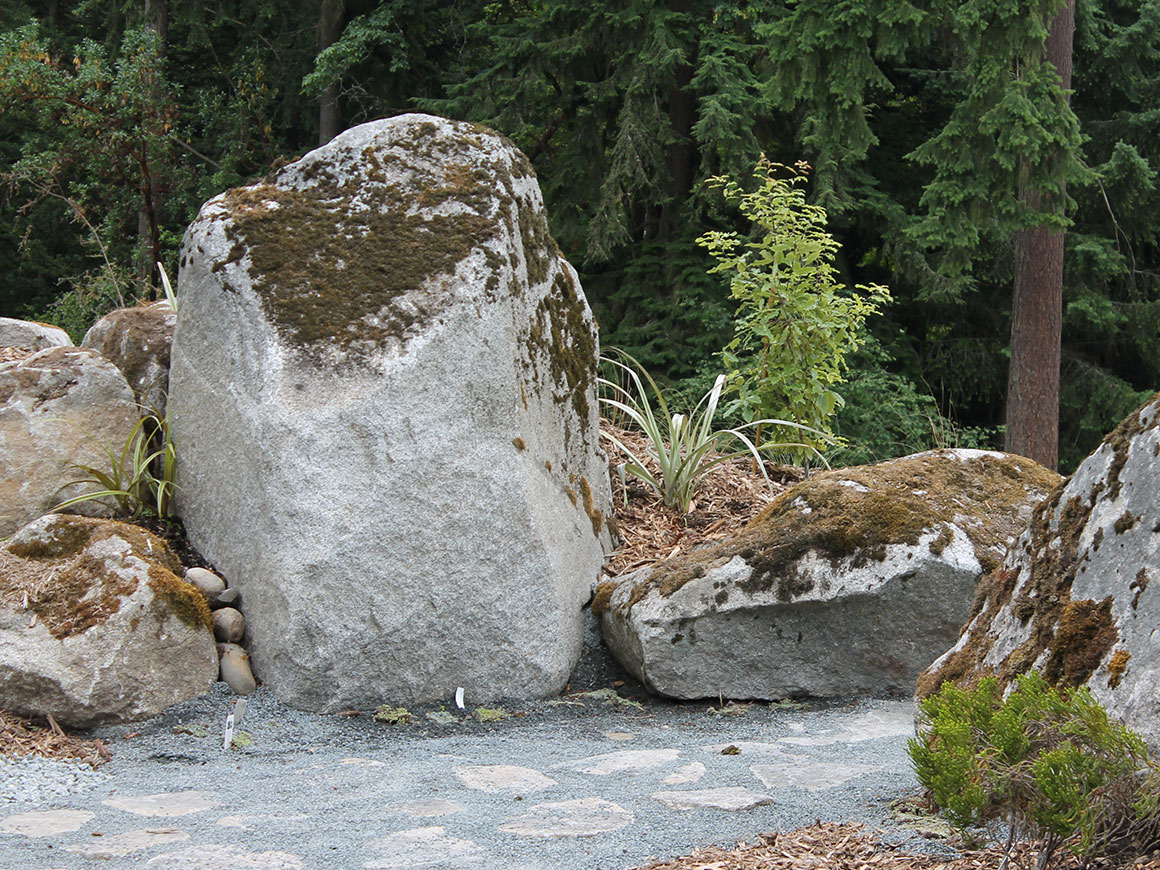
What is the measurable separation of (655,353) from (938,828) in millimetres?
9105

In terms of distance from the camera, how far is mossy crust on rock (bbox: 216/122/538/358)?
4.25m

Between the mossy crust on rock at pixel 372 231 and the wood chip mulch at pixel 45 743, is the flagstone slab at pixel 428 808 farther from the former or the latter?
the mossy crust on rock at pixel 372 231

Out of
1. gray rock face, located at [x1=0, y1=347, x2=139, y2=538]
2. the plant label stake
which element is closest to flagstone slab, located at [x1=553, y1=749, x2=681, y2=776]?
the plant label stake

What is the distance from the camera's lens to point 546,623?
4.19 meters

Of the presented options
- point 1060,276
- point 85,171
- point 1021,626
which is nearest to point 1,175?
point 85,171

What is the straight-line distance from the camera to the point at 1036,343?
10.4 meters

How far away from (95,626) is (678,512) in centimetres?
293

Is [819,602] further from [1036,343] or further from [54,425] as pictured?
[1036,343]

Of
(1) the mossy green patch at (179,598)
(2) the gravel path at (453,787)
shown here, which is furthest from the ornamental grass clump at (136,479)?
(2) the gravel path at (453,787)

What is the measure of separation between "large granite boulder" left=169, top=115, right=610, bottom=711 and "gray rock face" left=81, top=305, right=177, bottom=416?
2.00 feet

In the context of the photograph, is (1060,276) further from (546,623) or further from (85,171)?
(85,171)

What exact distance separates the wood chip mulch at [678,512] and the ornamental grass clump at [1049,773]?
8.79 ft

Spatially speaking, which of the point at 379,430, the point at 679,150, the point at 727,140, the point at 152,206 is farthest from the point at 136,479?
the point at 152,206

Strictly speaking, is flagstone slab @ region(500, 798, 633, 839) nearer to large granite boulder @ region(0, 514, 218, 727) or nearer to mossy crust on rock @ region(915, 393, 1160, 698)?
mossy crust on rock @ region(915, 393, 1160, 698)
